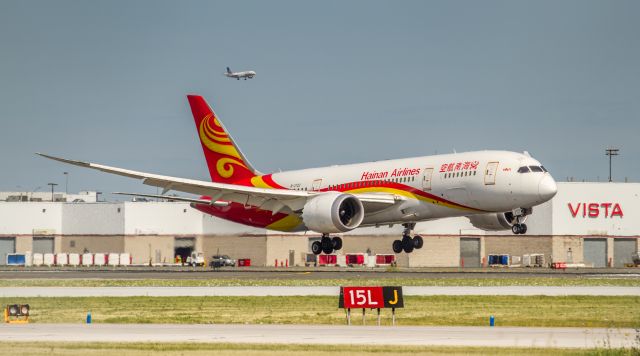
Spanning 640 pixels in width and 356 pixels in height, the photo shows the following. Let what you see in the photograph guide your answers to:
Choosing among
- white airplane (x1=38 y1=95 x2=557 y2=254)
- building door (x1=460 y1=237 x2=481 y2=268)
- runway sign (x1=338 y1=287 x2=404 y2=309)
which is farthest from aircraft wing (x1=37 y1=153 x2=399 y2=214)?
building door (x1=460 y1=237 x2=481 y2=268)

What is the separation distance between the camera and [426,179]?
68.5 metres

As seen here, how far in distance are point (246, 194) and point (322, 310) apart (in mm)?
30785

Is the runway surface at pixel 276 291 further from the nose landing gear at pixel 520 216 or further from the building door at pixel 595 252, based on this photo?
the building door at pixel 595 252

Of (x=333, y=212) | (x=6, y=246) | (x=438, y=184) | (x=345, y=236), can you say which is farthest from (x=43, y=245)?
(x=438, y=184)

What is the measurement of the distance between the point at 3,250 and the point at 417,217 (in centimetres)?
7009

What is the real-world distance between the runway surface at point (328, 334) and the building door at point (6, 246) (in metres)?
90.7

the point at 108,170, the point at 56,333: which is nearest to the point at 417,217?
the point at 108,170

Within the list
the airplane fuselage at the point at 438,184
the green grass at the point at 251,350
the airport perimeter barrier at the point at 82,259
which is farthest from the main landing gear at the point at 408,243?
the green grass at the point at 251,350

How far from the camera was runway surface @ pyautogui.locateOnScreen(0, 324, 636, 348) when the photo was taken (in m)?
30.3

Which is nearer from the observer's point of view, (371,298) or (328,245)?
(371,298)

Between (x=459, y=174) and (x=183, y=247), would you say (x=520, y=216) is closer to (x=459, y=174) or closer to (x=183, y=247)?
(x=459, y=174)

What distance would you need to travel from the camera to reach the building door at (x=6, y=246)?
12367 centimetres

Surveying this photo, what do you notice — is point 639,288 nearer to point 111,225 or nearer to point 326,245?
point 326,245

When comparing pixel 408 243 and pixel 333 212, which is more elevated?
pixel 333 212
